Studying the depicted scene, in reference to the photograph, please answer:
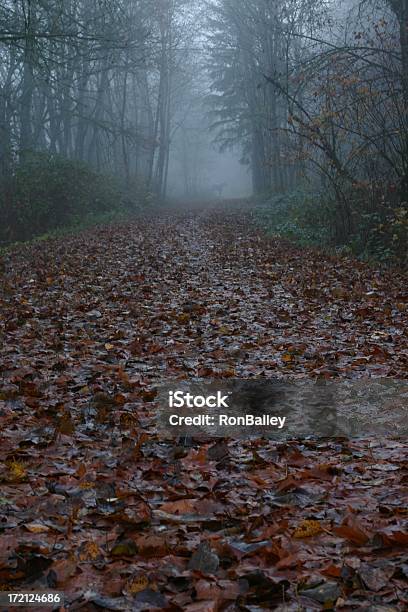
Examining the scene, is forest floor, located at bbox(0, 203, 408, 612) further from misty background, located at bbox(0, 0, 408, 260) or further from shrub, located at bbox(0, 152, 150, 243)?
shrub, located at bbox(0, 152, 150, 243)

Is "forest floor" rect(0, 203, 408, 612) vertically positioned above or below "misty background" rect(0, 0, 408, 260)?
below

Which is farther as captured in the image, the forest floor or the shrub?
the shrub

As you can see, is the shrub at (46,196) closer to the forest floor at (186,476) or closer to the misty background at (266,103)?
the misty background at (266,103)

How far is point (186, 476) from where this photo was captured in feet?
12.6

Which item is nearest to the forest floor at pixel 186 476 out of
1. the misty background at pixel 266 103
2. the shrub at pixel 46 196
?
the misty background at pixel 266 103

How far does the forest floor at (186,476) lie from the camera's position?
2.69 m

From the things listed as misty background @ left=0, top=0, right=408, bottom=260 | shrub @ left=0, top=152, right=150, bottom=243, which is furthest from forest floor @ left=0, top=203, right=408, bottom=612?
→ shrub @ left=0, top=152, right=150, bottom=243

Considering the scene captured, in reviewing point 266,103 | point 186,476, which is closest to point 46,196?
point 266,103

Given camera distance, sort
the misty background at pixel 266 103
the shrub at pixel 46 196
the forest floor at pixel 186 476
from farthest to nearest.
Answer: the shrub at pixel 46 196, the misty background at pixel 266 103, the forest floor at pixel 186 476

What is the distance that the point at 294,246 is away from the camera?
16672 mm

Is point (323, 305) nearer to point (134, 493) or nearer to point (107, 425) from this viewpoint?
point (107, 425)

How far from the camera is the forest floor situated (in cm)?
269

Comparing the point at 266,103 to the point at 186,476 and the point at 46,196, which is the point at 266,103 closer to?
the point at 46,196

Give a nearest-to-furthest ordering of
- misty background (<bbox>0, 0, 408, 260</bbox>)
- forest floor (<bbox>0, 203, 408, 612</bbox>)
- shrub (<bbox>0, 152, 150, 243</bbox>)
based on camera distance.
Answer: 1. forest floor (<bbox>0, 203, 408, 612</bbox>)
2. misty background (<bbox>0, 0, 408, 260</bbox>)
3. shrub (<bbox>0, 152, 150, 243</bbox>)
